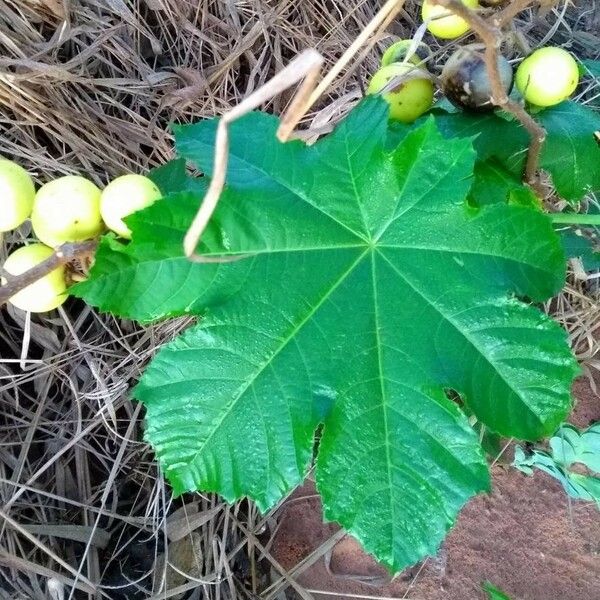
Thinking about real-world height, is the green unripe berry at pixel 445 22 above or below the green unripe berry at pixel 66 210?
above

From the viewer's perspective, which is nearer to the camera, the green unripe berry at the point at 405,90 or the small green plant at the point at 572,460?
the green unripe berry at the point at 405,90

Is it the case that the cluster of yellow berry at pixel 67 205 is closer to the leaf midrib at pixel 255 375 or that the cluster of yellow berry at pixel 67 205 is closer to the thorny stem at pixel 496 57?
the leaf midrib at pixel 255 375

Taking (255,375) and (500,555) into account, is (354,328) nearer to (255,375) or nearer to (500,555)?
(255,375)

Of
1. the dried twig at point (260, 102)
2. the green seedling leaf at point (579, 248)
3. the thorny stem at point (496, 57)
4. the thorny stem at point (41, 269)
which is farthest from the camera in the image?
the green seedling leaf at point (579, 248)

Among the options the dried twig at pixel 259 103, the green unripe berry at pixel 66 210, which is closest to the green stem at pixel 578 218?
the dried twig at pixel 259 103

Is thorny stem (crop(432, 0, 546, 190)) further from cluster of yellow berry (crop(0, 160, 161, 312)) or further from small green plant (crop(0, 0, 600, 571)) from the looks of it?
cluster of yellow berry (crop(0, 160, 161, 312))

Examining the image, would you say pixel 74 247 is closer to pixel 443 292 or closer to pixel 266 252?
pixel 266 252
